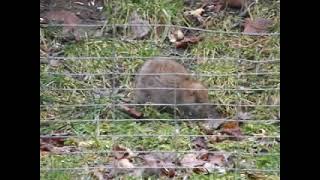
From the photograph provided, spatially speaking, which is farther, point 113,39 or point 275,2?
point 275,2

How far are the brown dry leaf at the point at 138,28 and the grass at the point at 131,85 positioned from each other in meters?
0.03

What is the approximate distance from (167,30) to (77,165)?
0.90m

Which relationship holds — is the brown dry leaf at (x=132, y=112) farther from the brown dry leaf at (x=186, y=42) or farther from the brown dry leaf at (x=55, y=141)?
the brown dry leaf at (x=186, y=42)

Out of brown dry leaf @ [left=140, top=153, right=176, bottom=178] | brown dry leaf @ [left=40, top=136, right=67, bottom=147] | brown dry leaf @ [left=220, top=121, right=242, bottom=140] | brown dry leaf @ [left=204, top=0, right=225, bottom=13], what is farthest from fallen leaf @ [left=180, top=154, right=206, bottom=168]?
brown dry leaf @ [left=204, top=0, right=225, bottom=13]

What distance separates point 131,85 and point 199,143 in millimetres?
448

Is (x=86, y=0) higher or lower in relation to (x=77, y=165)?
higher

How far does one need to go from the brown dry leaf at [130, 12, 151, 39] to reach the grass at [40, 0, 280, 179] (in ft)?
0.09

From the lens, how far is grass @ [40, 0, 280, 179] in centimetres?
280

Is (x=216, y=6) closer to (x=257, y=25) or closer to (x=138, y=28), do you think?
(x=257, y=25)

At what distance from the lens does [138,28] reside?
317 cm

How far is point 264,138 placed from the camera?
2.87 m
